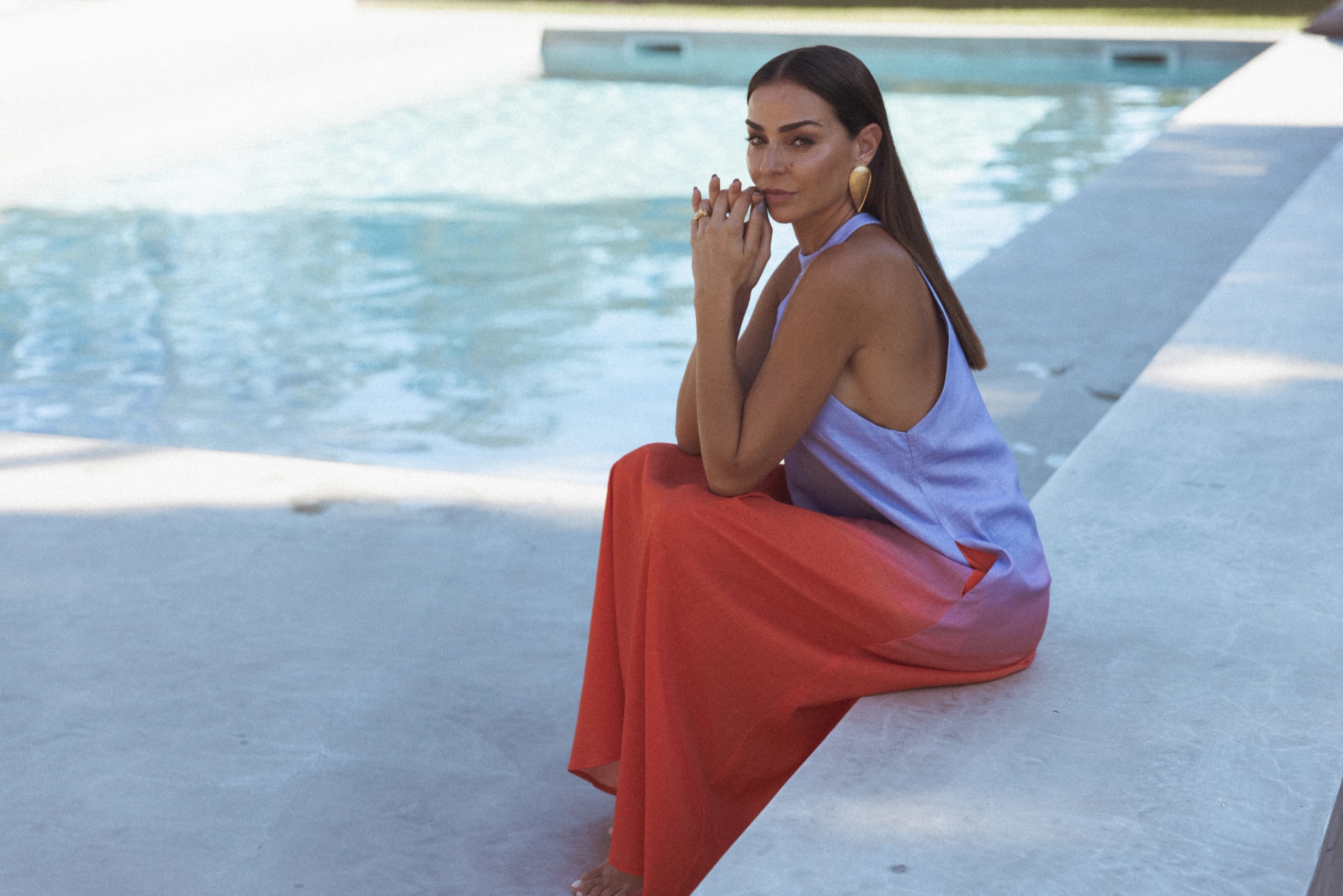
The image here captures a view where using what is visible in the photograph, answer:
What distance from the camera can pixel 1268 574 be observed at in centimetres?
248

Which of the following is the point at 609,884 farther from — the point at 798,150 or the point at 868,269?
the point at 798,150

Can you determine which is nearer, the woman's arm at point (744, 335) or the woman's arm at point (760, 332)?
the woman's arm at point (744, 335)

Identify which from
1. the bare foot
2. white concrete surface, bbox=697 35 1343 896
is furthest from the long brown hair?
the bare foot

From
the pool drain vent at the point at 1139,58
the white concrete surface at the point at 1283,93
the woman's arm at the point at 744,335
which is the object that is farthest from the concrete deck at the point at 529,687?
the pool drain vent at the point at 1139,58

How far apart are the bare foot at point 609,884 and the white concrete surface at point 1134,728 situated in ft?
0.93

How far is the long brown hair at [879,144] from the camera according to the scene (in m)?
2.00

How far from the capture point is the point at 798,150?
2.03 m

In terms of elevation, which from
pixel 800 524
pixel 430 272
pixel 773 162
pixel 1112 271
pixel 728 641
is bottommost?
pixel 430 272

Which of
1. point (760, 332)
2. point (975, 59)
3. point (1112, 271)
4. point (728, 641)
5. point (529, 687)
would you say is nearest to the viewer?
point (728, 641)

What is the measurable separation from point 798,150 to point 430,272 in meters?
4.81

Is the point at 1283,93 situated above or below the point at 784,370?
below

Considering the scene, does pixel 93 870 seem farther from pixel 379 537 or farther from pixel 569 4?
pixel 569 4

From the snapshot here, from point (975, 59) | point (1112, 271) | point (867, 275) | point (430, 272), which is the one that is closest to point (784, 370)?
point (867, 275)

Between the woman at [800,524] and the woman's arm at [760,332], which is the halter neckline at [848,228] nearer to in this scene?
the woman at [800,524]
